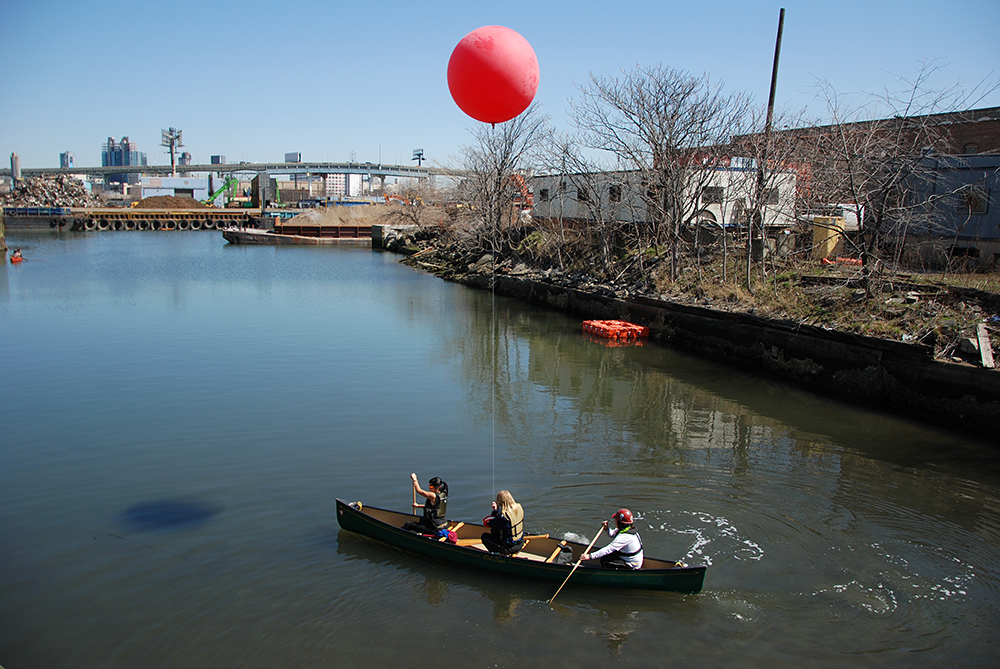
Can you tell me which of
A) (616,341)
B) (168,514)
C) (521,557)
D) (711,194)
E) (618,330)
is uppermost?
(711,194)

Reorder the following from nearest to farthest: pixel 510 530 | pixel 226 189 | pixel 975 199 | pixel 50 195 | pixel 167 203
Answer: pixel 510 530 → pixel 975 199 → pixel 50 195 → pixel 167 203 → pixel 226 189

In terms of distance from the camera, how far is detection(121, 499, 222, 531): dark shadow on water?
34.9 feet

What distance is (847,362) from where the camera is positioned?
18.8m

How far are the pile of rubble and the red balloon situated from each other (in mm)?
116524

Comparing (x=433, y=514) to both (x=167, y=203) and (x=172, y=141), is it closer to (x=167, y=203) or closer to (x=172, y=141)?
(x=167, y=203)

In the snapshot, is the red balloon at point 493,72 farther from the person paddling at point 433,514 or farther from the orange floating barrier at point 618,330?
the orange floating barrier at point 618,330

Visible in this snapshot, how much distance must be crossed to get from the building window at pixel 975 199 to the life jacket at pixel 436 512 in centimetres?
Result: 2240

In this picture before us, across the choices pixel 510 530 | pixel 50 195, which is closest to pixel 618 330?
pixel 510 530

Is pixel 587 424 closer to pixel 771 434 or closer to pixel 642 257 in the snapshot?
pixel 771 434

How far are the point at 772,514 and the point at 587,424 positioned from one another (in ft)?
18.3

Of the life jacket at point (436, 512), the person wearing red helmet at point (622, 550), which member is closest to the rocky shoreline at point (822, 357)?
the life jacket at point (436, 512)

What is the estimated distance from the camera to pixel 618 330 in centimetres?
2680

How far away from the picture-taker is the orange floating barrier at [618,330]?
2681cm

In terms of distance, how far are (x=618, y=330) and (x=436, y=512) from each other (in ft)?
59.4
